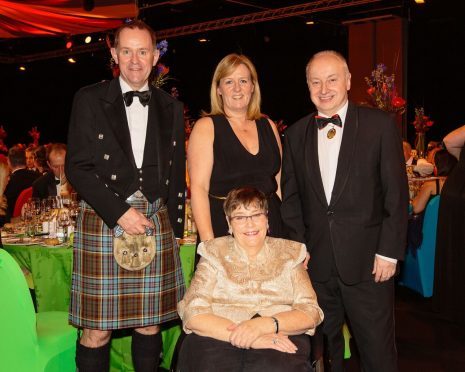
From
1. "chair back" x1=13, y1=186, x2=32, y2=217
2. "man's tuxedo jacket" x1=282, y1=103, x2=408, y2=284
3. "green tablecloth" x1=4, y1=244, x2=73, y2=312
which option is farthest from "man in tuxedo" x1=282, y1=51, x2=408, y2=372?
"chair back" x1=13, y1=186, x2=32, y2=217

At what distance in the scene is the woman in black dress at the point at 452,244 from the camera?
390cm

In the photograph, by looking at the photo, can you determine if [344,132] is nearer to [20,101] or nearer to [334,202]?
[334,202]

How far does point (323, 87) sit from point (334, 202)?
504mm

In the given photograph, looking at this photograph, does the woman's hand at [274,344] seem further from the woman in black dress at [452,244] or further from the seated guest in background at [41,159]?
the seated guest in background at [41,159]

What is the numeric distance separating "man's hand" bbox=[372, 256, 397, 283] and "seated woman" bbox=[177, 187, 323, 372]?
32 centimetres

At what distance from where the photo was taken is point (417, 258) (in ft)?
19.4

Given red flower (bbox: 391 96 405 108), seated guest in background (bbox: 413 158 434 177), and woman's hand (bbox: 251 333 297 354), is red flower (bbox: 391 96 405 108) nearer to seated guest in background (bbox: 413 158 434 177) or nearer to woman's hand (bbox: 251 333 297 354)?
seated guest in background (bbox: 413 158 434 177)

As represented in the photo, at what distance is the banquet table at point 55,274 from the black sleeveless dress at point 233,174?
2.19 ft

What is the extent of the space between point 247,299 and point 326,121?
85cm

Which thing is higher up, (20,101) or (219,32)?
(219,32)

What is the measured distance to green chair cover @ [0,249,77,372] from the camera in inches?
111

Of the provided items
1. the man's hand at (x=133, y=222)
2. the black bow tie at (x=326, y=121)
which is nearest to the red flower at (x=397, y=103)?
the black bow tie at (x=326, y=121)

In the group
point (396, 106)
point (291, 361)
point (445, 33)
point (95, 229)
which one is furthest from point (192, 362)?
point (445, 33)

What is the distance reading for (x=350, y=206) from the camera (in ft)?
9.29
